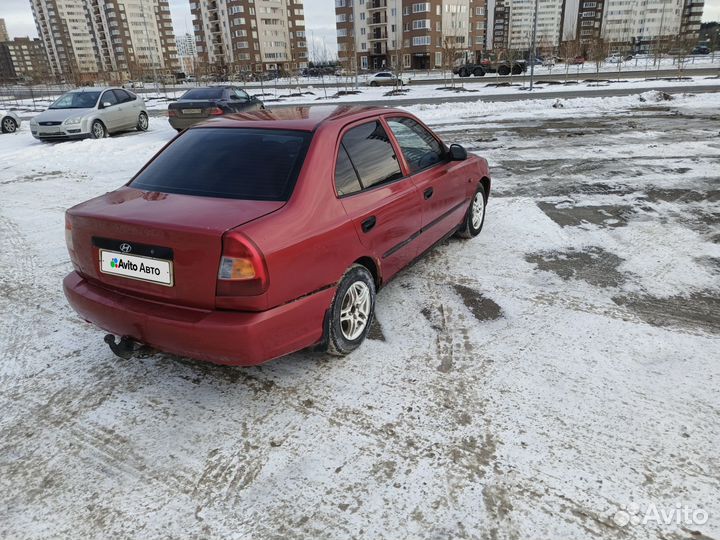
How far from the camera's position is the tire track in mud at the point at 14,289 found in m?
3.60

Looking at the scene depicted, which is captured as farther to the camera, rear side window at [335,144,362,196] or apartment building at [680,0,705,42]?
apartment building at [680,0,705,42]

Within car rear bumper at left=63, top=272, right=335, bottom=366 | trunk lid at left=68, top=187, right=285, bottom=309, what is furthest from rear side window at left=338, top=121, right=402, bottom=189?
car rear bumper at left=63, top=272, right=335, bottom=366

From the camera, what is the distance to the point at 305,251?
2.83 metres

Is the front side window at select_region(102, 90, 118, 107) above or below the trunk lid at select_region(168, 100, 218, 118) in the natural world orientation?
above

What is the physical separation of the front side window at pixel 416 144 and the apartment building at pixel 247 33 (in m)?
98.9

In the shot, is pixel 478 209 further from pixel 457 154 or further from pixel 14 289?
pixel 14 289

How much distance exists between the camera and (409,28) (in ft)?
253

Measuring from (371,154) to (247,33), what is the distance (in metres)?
107

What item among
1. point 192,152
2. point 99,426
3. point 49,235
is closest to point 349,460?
point 99,426

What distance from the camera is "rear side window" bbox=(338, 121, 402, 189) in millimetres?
3467

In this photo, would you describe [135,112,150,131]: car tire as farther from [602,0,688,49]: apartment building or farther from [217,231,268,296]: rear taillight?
[602,0,688,49]: apartment building

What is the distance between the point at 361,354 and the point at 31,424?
6.52 ft

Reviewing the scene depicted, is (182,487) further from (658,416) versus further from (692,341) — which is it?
(692,341)

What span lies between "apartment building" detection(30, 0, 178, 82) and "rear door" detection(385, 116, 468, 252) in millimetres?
116931
